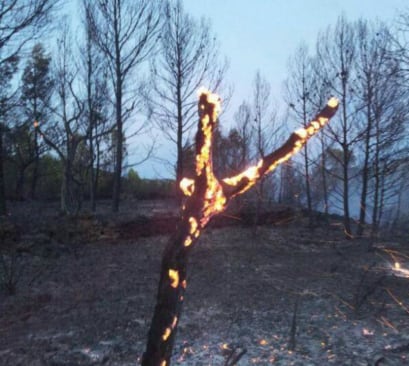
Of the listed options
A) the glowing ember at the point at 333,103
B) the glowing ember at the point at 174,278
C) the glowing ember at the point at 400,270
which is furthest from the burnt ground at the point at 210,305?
the glowing ember at the point at 333,103

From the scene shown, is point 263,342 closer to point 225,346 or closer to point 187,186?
point 225,346

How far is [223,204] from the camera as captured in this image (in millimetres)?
2697

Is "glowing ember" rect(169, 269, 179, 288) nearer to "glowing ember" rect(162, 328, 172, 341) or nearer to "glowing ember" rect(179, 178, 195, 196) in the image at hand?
"glowing ember" rect(162, 328, 172, 341)

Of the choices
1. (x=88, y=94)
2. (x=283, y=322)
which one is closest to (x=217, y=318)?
(x=283, y=322)

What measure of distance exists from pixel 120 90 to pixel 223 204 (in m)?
15.0

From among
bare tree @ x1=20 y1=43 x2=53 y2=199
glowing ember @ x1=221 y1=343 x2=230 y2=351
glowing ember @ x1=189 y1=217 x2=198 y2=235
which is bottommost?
glowing ember @ x1=221 y1=343 x2=230 y2=351

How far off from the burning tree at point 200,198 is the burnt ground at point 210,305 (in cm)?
259

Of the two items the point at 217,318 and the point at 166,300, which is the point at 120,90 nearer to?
the point at 217,318

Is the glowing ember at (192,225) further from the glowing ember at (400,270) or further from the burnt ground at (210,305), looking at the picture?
the glowing ember at (400,270)

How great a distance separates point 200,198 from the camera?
102 inches

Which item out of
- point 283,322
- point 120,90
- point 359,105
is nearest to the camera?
point 283,322

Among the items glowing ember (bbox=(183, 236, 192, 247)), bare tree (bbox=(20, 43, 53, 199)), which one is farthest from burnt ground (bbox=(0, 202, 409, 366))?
bare tree (bbox=(20, 43, 53, 199))

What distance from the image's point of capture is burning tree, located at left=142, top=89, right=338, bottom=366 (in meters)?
2.49

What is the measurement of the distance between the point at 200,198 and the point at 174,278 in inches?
23.4
